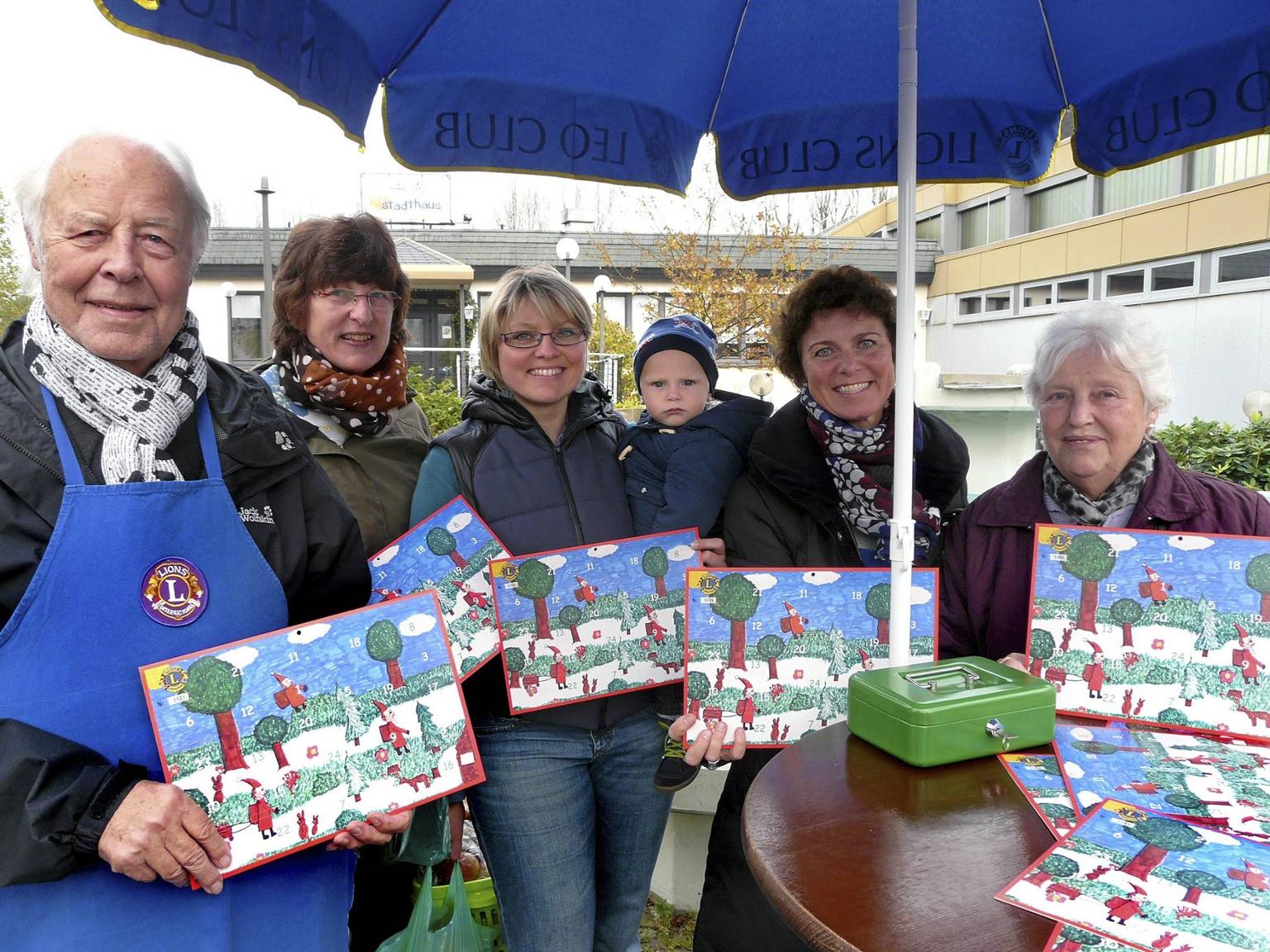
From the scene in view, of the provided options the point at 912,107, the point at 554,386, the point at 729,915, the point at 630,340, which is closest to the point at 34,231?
the point at 554,386

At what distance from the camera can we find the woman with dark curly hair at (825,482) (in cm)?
245

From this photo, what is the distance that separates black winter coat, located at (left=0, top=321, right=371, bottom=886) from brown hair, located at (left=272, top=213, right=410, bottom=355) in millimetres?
769

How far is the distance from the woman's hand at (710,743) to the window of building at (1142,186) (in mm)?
18991

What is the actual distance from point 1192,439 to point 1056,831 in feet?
27.4

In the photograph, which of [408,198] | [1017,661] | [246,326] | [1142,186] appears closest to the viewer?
[1017,661]

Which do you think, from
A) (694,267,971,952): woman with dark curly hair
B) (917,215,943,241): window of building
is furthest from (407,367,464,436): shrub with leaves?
(917,215,943,241): window of building

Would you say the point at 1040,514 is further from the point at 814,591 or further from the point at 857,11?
the point at 857,11

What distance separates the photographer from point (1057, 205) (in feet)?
72.5

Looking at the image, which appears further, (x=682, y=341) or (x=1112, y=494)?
(x=682, y=341)

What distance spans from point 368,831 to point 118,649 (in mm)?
→ 600

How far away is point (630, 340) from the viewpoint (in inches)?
854

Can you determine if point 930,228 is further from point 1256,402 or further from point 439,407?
point 439,407

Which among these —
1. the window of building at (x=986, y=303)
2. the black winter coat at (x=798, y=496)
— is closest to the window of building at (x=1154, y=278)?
the window of building at (x=986, y=303)

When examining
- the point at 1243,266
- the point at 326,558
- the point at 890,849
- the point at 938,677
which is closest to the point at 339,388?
the point at 326,558
